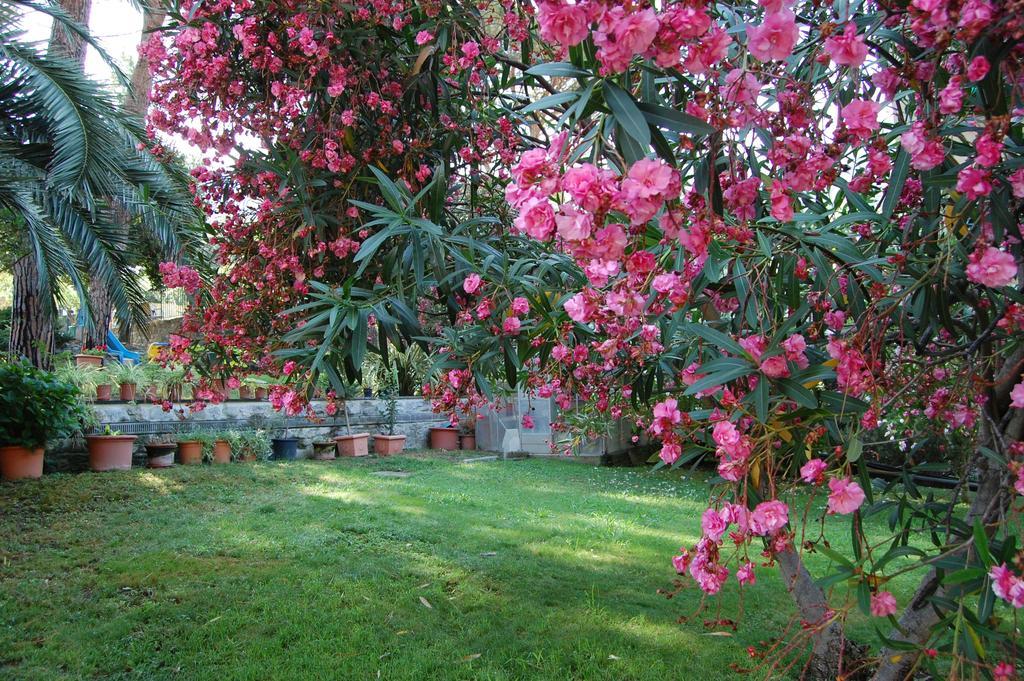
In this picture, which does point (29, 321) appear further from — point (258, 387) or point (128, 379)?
point (258, 387)

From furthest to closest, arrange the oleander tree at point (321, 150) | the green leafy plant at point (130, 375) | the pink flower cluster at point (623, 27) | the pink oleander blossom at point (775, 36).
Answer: the green leafy plant at point (130, 375) → the oleander tree at point (321, 150) → the pink oleander blossom at point (775, 36) → the pink flower cluster at point (623, 27)

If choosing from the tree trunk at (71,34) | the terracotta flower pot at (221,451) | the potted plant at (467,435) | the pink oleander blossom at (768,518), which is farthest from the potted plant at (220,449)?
the pink oleander blossom at (768,518)

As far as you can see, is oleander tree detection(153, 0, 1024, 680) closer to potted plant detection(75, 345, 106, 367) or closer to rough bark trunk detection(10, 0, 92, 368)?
rough bark trunk detection(10, 0, 92, 368)

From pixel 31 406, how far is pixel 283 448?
9.43 feet

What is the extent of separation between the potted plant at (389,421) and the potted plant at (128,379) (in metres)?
3.01

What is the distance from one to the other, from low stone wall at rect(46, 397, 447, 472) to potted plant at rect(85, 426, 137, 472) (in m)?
0.21

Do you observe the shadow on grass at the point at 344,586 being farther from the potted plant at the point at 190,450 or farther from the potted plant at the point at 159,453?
the potted plant at the point at 190,450

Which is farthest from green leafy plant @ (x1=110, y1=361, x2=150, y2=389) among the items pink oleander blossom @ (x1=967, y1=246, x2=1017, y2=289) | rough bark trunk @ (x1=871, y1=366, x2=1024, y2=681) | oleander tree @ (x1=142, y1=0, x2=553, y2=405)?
pink oleander blossom @ (x1=967, y1=246, x2=1017, y2=289)

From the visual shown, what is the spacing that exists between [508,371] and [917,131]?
1.45 meters

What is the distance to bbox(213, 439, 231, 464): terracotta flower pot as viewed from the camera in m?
7.70

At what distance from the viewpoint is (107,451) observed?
6805mm

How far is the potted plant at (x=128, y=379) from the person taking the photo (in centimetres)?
758

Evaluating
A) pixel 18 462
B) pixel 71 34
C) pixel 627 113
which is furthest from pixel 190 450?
pixel 627 113

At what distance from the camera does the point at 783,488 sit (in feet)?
5.16
